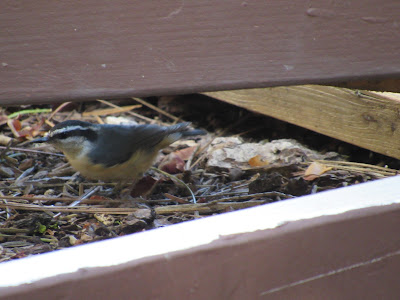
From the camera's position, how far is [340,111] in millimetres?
3670

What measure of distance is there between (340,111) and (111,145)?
5.79 feet

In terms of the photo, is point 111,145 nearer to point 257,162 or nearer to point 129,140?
point 129,140

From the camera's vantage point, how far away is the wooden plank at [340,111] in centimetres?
337

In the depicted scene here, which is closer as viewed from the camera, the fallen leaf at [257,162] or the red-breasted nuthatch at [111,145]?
the fallen leaf at [257,162]

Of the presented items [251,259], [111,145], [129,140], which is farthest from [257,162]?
[251,259]

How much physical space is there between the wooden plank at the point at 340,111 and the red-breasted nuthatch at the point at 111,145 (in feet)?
2.09

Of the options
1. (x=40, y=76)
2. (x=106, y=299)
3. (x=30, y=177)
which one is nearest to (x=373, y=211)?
(x=106, y=299)

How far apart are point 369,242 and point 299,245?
0.21 metres

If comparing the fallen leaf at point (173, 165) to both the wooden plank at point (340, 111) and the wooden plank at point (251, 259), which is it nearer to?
the wooden plank at point (340, 111)

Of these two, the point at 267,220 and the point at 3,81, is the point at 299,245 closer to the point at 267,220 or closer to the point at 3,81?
the point at 267,220

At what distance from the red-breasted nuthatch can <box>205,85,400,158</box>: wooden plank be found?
636mm

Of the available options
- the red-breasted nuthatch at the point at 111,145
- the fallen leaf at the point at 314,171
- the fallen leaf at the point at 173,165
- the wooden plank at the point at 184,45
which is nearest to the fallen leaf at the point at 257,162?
the fallen leaf at the point at 314,171

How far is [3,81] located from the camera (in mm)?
1355

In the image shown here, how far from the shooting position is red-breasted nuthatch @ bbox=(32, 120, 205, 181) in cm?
389
